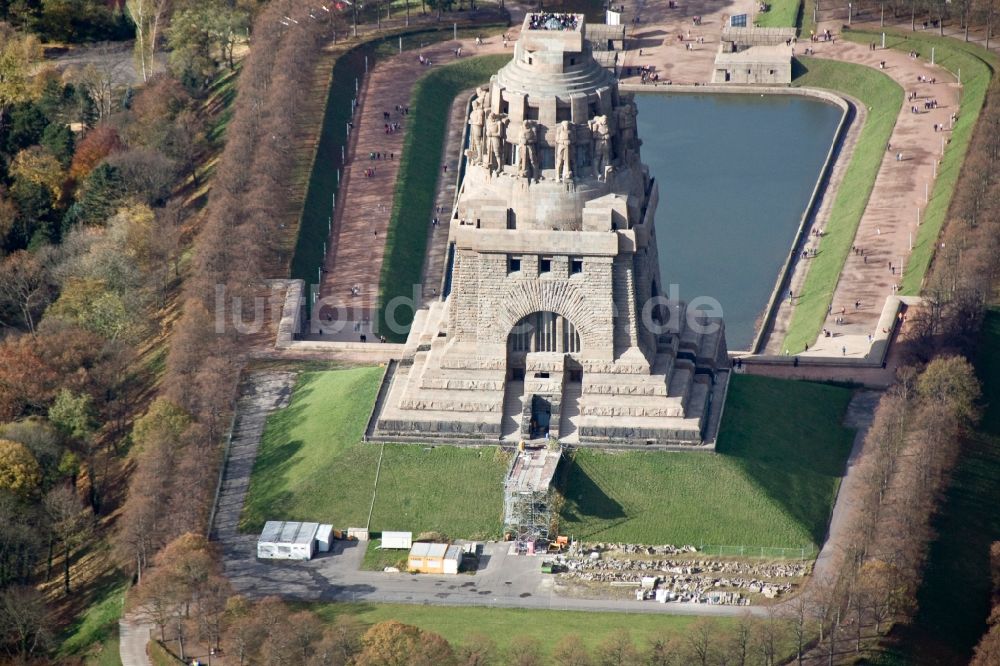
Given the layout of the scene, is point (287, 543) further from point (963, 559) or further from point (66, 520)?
point (963, 559)

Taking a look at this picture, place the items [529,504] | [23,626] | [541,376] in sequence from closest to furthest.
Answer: [23,626]
[529,504]
[541,376]

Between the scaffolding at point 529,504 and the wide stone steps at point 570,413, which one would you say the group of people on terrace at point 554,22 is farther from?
the scaffolding at point 529,504

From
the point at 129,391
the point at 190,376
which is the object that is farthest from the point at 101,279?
the point at 190,376

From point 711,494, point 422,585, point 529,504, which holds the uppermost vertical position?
point 711,494

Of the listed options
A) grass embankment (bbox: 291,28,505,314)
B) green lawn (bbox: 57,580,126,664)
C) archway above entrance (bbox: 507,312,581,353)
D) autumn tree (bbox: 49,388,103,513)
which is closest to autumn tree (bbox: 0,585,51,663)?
green lawn (bbox: 57,580,126,664)

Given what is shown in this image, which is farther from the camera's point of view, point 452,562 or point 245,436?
point 245,436

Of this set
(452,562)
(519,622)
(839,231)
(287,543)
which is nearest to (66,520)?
(287,543)

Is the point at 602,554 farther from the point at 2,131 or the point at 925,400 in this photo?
the point at 2,131

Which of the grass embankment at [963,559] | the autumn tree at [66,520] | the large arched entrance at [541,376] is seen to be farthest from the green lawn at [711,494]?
the autumn tree at [66,520]
